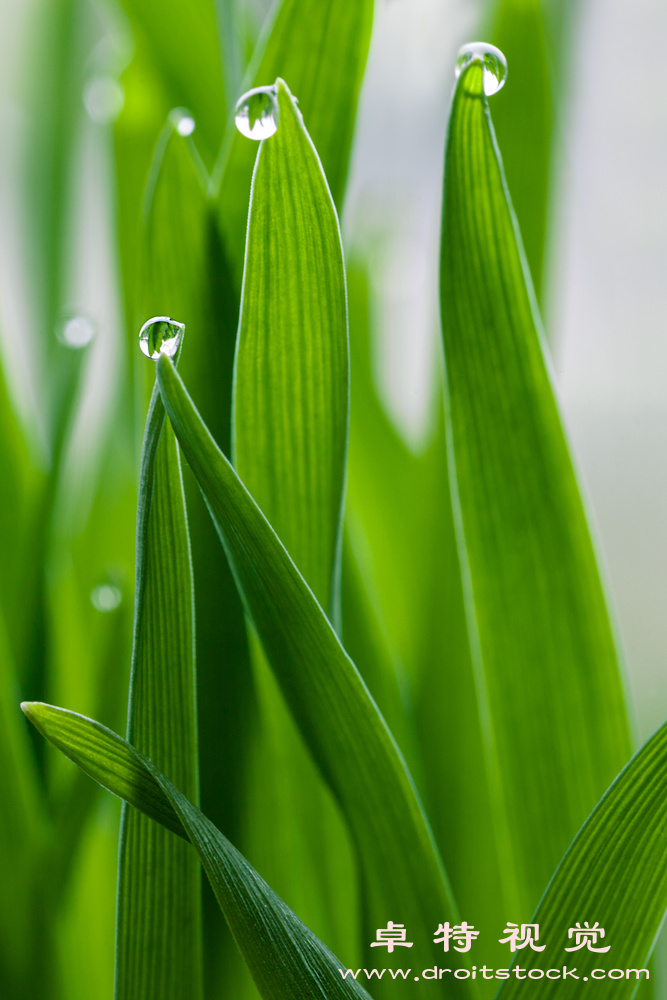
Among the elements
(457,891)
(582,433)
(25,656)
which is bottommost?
(457,891)

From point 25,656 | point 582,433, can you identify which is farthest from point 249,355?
point 582,433

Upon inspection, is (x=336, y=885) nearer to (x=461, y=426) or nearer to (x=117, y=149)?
(x=461, y=426)

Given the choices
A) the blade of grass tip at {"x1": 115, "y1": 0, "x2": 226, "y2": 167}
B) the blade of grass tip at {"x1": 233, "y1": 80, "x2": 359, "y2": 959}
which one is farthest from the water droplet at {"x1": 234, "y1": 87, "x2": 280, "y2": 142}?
the blade of grass tip at {"x1": 115, "y1": 0, "x2": 226, "y2": 167}

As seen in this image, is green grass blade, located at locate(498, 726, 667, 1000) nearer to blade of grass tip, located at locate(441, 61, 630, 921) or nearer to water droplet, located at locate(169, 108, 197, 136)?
blade of grass tip, located at locate(441, 61, 630, 921)

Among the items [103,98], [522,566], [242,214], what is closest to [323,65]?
[242,214]

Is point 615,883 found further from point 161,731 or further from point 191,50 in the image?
point 191,50

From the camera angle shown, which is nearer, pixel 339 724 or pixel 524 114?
pixel 339 724

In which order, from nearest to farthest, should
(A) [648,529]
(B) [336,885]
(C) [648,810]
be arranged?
(C) [648,810] → (B) [336,885] → (A) [648,529]

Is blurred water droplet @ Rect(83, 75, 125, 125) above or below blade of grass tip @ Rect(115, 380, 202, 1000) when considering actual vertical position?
above
